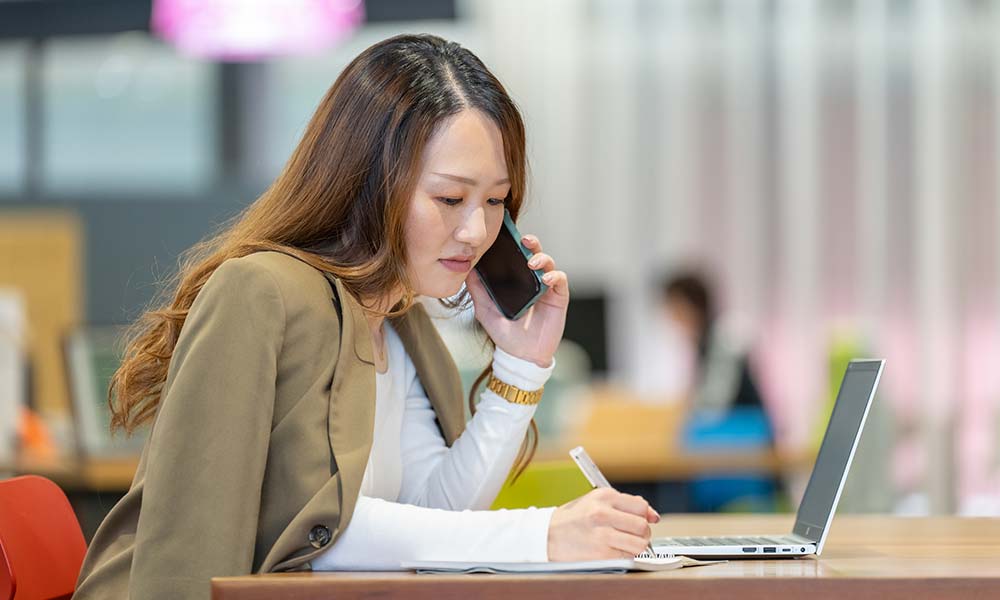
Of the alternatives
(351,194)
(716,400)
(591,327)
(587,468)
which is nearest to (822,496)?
(587,468)

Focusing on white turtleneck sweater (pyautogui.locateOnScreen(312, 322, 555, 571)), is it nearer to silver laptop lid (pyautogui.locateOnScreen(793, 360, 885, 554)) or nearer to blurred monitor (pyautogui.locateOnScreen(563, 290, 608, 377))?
silver laptop lid (pyautogui.locateOnScreen(793, 360, 885, 554))

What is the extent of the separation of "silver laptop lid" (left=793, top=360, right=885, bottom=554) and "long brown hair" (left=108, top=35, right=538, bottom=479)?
534 mm

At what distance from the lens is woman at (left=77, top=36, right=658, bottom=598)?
1312mm

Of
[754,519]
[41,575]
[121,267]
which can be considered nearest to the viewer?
[41,575]

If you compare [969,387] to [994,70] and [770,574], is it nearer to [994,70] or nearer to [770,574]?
[994,70]

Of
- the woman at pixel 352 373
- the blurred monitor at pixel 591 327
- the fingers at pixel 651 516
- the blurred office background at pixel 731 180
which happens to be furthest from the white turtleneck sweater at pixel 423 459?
the blurred office background at pixel 731 180

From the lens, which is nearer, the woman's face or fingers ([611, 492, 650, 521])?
fingers ([611, 492, 650, 521])

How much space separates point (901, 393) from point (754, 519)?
480 centimetres

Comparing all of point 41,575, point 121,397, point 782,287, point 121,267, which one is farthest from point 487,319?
point 121,267

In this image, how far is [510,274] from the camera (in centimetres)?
179

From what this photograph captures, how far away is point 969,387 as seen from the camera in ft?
21.1

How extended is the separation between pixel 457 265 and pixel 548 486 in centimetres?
70

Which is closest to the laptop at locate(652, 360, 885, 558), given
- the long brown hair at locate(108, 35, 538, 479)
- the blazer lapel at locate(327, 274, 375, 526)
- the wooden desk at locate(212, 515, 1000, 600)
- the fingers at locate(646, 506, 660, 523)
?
the fingers at locate(646, 506, 660, 523)

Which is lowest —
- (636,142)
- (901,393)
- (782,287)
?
(901,393)
